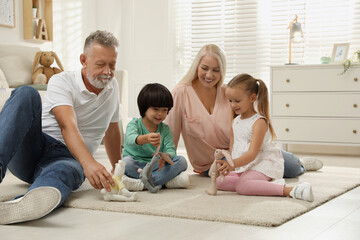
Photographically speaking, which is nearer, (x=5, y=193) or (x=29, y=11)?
(x=5, y=193)

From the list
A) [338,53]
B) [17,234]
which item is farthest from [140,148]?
[338,53]

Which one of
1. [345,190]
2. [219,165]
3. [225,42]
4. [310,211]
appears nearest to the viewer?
[310,211]

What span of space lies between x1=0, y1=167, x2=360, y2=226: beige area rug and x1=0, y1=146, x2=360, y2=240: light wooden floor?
4cm

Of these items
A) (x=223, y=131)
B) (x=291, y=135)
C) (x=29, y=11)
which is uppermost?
(x=29, y=11)

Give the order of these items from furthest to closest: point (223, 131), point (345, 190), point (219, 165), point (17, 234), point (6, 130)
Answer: point (223, 131), point (345, 190), point (219, 165), point (6, 130), point (17, 234)

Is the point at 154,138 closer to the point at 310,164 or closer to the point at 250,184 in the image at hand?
the point at 250,184

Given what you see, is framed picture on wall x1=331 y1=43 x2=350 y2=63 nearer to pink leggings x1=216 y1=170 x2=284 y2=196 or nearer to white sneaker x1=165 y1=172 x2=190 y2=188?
pink leggings x1=216 y1=170 x2=284 y2=196

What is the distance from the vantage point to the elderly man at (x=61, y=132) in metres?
1.59

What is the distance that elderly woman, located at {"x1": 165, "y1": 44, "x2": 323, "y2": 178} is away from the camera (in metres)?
2.67

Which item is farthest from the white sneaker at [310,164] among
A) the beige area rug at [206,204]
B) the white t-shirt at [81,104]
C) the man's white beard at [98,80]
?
the man's white beard at [98,80]

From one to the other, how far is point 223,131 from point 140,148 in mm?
554

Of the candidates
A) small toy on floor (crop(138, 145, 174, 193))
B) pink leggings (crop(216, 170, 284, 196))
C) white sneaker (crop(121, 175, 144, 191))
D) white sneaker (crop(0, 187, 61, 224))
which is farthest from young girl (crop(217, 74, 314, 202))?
white sneaker (crop(0, 187, 61, 224))

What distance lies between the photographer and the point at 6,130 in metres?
1.63

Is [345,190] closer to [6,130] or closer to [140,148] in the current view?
[140,148]
